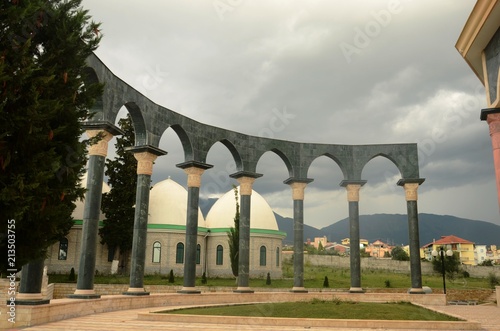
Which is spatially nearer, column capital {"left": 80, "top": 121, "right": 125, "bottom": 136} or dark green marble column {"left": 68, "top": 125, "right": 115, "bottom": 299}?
dark green marble column {"left": 68, "top": 125, "right": 115, "bottom": 299}

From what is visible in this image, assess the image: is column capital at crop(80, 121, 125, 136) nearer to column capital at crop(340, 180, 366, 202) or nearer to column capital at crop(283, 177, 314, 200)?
column capital at crop(283, 177, 314, 200)

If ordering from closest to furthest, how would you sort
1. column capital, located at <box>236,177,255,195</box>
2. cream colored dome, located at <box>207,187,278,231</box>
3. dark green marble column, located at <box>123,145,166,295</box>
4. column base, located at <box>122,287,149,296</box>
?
column base, located at <box>122,287,149,296</box>
dark green marble column, located at <box>123,145,166,295</box>
column capital, located at <box>236,177,255,195</box>
cream colored dome, located at <box>207,187,278,231</box>

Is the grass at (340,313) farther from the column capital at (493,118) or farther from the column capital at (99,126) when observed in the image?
the column capital at (99,126)

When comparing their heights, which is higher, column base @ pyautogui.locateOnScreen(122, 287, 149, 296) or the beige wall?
the beige wall

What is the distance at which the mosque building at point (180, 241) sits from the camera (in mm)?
36875

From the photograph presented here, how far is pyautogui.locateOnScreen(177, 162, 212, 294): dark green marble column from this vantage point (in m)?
20.0

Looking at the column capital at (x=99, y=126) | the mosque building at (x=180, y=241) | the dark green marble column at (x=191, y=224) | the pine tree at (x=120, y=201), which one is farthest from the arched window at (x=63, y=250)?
the column capital at (x=99, y=126)

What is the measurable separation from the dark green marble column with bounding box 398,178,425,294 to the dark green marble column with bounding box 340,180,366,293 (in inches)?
96.4

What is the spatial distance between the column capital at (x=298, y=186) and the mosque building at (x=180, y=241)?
17.6 meters

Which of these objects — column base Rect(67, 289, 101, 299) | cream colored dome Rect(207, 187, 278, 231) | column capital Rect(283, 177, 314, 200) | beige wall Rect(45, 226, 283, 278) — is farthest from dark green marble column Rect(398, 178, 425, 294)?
cream colored dome Rect(207, 187, 278, 231)

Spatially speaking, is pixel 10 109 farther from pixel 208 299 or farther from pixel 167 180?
pixel 167 180

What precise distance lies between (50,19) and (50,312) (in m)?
7.68

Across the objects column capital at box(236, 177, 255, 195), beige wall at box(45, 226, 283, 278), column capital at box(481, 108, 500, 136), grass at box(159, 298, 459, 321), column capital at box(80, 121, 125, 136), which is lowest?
grass at box(159, 298, 459, 321)

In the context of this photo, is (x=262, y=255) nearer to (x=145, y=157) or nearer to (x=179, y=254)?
(x=179, y=254)
